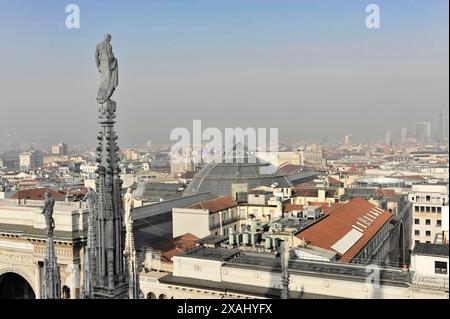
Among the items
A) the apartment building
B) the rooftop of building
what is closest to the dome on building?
the apartment building

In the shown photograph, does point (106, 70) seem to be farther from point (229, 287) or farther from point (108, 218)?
point (229, 287)

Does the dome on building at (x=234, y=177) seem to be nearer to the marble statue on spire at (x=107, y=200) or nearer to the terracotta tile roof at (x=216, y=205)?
the terracotta tile roof at (x=216, y=205)

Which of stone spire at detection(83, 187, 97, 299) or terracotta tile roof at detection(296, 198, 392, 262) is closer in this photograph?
stone spire at detection(83, 187, 97, 299)

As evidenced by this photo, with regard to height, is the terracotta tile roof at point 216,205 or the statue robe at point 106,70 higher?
the statue robe at point 106,70

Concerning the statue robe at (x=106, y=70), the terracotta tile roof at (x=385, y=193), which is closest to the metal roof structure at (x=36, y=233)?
the statue robe at (x=106, y=70)

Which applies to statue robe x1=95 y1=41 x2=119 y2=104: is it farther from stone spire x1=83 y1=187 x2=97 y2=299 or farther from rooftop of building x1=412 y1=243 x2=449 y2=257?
rooftop of building x1=412 y1=243 x2=449 y2=257
